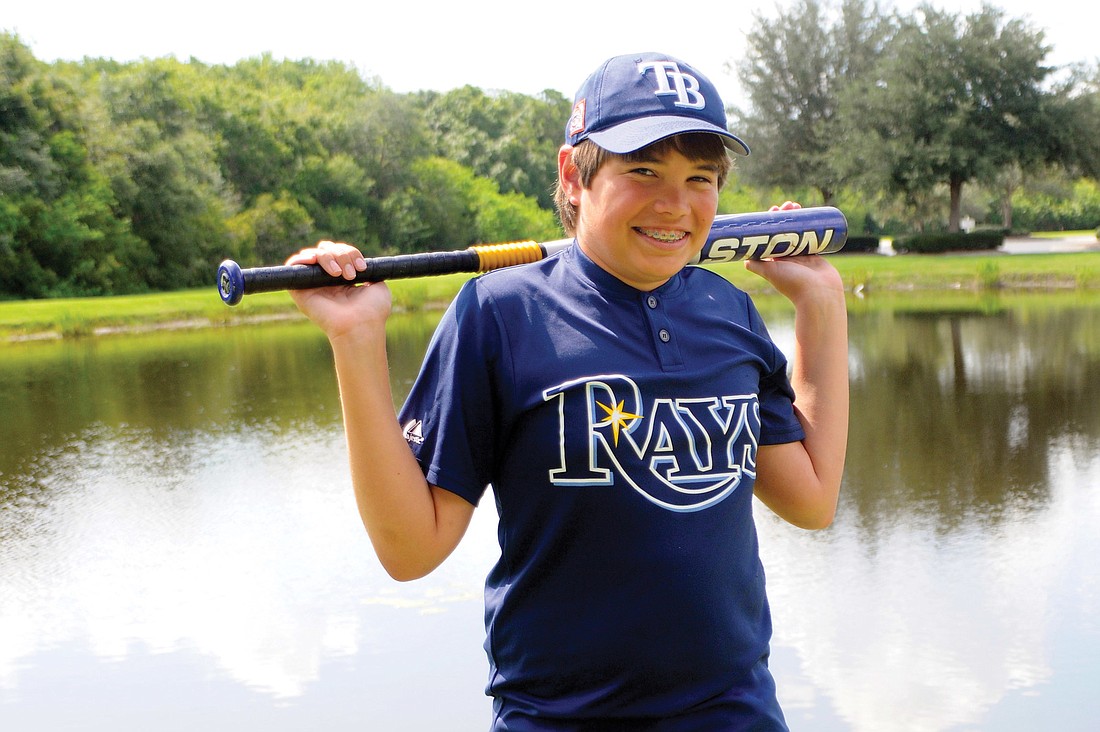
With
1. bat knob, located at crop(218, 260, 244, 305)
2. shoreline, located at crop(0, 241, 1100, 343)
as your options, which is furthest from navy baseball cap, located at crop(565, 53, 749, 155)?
shoreline, located at crop(0, 241, 1100, 343)

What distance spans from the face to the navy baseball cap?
52 mm

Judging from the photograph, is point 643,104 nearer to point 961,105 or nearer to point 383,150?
point 961,105

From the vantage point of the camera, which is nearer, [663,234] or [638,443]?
[638,443]

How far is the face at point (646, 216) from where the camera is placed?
1.75 meters

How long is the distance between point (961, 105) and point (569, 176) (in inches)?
1424

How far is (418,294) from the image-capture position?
957 inches

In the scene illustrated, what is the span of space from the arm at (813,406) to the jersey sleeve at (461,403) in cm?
54

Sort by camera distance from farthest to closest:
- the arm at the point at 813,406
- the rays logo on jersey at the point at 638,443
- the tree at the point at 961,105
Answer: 1. the tree at the point at 961,105
2. the arm at the point at 813,406
3. the rays logo on jersey at the point at 638,443

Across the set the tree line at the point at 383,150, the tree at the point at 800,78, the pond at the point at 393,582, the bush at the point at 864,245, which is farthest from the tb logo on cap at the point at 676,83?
the tree at the point at 800,78

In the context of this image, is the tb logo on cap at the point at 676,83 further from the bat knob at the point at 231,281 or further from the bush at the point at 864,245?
the bush at the point at 864,245

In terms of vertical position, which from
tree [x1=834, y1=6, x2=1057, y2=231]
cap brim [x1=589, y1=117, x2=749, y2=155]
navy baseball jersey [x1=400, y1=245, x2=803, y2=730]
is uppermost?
tree [x1=834, y1=6, x2=1057, y2=231]

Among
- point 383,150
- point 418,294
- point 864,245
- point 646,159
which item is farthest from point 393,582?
point 383,150

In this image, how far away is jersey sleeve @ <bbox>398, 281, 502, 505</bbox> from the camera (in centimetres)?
168

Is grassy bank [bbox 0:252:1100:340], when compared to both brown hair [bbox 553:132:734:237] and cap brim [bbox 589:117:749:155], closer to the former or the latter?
brown hair [bbox 553:132:734:237]
